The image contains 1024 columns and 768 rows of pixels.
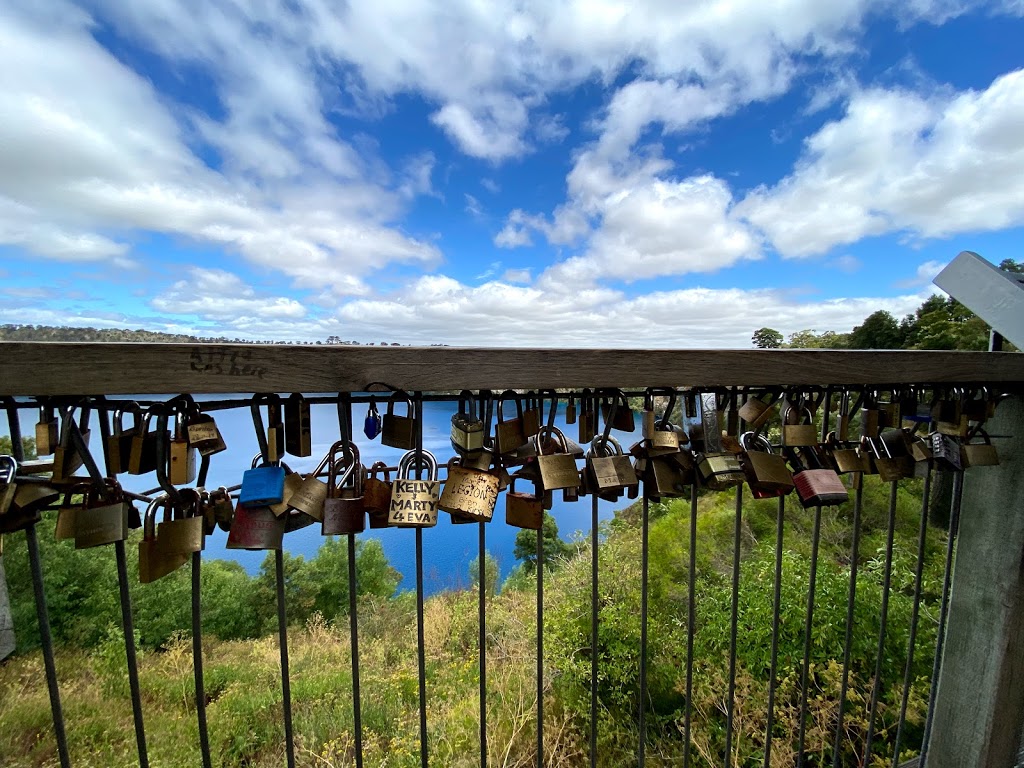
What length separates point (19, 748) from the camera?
291 inches

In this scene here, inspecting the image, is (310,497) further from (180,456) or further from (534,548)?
(534,548)

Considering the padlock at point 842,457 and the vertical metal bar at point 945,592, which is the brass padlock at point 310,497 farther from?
the vertical metal bar at point 945,592

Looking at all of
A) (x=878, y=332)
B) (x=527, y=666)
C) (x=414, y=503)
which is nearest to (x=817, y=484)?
(x=414, y=503)

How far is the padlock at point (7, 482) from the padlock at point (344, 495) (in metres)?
0.44

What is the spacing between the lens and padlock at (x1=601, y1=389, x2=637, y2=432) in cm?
102

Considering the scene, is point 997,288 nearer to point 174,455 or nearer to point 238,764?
point 174,455

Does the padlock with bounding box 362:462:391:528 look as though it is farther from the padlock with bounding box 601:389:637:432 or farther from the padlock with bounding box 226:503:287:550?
the padlock with bounding box 601:389:637:432

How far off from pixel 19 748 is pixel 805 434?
39.0 ft

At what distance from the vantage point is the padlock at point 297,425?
835 mm

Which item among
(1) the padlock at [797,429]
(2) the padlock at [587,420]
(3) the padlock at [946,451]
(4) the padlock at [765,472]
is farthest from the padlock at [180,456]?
(3) the padlock at [946,451]

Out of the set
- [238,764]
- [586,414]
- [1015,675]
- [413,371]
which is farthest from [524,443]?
[238,764]

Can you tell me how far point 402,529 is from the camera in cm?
108

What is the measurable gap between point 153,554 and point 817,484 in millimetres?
1387

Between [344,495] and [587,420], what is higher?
[587,420]
